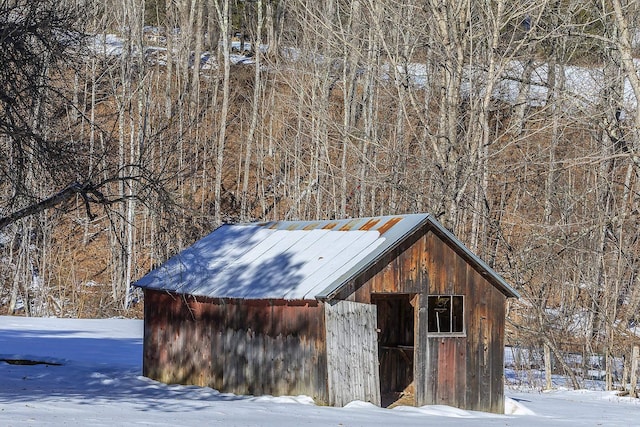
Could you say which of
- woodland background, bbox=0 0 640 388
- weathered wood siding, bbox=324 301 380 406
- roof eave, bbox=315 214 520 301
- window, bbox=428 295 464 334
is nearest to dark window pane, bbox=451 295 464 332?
window, bbox=428 295 464 334

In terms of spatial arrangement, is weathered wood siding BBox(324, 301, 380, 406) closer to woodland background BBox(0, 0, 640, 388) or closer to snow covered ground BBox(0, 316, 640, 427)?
snow covered ground BBox(0, 316, 640, 427)

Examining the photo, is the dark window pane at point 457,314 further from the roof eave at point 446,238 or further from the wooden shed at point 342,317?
the roof eave at point 446,238

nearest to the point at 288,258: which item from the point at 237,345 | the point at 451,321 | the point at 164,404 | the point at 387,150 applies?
the point at 237,345

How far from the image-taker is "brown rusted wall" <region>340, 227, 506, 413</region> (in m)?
16.4

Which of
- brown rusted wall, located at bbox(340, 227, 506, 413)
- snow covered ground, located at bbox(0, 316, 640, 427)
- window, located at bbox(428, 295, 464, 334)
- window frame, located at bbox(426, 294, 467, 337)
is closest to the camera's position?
snow covered ground, located at bbox(0, 316, 640, 427)

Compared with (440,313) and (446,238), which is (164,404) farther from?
(446,238)

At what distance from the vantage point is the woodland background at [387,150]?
23891 millimetres

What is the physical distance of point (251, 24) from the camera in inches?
2078

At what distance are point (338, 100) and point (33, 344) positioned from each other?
22.7 metres

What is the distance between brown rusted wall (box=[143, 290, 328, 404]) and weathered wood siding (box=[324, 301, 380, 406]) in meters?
0.17

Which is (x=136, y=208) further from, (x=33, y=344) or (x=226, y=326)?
(x=226, y=326)

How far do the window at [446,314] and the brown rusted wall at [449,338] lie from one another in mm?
260

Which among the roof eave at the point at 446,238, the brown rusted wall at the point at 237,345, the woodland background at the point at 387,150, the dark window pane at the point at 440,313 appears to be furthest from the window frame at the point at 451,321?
the woodland background at the point at 387,150

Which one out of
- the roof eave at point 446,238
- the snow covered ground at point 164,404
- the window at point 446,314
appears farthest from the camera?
the window at point 446,314
